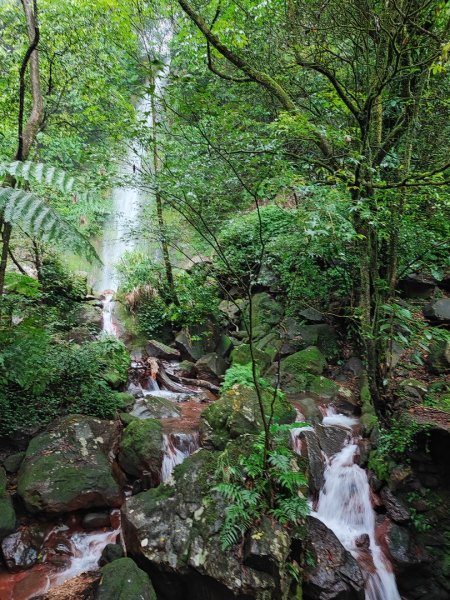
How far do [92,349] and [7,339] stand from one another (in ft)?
7.62

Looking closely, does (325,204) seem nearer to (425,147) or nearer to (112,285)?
(425,147)

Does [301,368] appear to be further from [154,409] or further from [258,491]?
[258,491]

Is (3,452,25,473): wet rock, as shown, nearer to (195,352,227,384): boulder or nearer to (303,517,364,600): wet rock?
(303,517,364,600): wet rock

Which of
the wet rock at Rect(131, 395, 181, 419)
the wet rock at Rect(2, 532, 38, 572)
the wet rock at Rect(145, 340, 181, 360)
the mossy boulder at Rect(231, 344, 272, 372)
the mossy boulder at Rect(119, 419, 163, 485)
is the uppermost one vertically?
the mossy boulder at Rect(231, 344, 272, 372)

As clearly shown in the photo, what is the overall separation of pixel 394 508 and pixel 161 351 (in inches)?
267

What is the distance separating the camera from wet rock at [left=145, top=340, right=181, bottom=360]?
32.7 ft

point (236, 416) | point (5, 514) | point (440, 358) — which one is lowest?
point (5, 514)

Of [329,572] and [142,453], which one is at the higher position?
[142,453]

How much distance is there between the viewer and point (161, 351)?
996 centimetres

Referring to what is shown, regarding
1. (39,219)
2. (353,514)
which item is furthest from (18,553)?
(353,514)

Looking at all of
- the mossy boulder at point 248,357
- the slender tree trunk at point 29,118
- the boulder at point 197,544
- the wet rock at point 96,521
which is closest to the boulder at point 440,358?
the mossy boulder at point 248,357

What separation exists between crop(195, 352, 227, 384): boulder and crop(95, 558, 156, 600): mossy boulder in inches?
222

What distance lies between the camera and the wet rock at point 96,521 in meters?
4.58

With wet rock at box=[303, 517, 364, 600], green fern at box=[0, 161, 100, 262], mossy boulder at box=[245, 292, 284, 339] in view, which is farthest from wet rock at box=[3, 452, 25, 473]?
mossy boulder at box=[245, 292, 284, 339]
